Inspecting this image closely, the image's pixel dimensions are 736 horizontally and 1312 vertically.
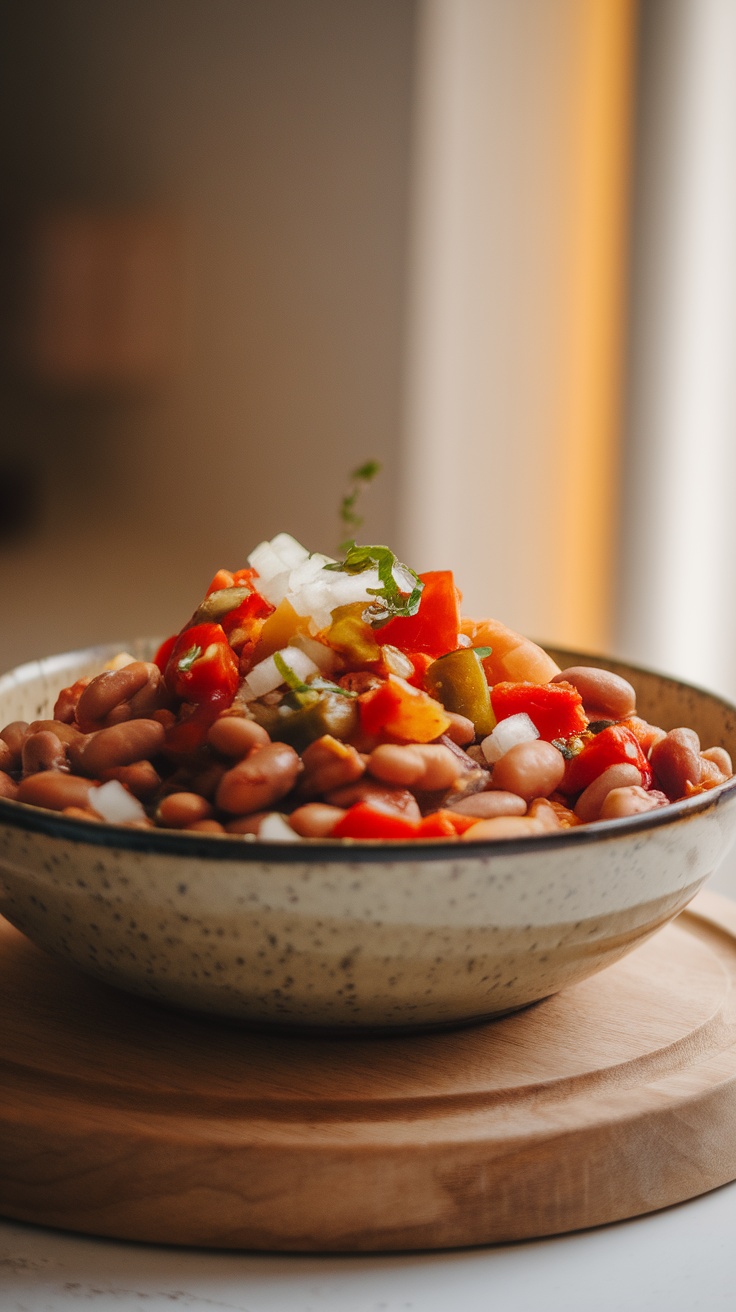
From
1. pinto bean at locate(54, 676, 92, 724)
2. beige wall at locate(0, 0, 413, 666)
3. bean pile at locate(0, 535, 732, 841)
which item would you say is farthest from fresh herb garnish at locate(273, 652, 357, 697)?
beige wall at locate(0, 0, 413, 666)

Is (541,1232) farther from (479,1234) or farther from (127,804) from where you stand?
(127,804)

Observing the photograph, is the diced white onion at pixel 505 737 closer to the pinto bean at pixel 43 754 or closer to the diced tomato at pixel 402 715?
the diced tomato at pixel 402 715

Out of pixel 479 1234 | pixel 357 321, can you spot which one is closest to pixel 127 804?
pixel 479 1234

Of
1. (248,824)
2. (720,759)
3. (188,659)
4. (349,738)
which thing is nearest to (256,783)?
(248,824)

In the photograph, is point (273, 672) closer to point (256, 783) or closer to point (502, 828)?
point (256, 783)

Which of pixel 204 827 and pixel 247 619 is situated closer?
pixel 204 827

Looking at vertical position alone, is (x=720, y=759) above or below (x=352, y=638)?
below
